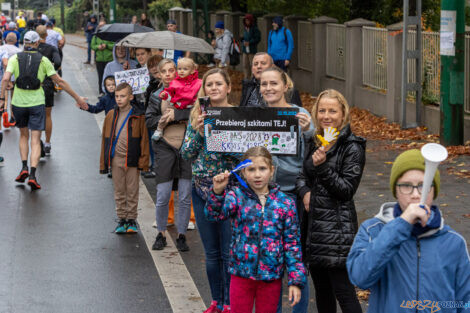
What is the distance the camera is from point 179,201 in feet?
27.2

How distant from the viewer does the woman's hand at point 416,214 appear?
3330 millimetres

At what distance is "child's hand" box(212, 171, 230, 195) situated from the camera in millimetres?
5285

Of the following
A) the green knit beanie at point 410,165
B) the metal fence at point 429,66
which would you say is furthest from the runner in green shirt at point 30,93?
A: the green knit beanie at point 410,165

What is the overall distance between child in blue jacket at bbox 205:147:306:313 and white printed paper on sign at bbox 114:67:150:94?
17.8 ft

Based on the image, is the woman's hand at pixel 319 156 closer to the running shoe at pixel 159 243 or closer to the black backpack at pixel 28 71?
the running shoe at pixel 159 243

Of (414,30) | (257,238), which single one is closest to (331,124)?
(257,238)

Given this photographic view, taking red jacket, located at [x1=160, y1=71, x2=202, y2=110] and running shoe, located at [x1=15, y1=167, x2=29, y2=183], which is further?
running shoe, located at [x1=15, y1=167, x2=29, y2=183]

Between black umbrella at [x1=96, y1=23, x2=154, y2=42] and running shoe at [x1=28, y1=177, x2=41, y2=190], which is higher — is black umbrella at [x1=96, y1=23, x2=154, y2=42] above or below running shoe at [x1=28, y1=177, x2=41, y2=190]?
above

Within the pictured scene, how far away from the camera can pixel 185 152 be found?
650 centimetres

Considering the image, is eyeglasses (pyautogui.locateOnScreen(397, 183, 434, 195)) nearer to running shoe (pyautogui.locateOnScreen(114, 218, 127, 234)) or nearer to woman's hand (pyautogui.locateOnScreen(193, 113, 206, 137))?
woman's hand (pyautogui.locateOnScreen(193, 113, 206, 137))

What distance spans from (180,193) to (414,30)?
31.5 ft

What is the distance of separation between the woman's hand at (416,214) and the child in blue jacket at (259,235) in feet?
5.95

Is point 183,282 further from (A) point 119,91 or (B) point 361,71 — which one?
(B) point 361,71

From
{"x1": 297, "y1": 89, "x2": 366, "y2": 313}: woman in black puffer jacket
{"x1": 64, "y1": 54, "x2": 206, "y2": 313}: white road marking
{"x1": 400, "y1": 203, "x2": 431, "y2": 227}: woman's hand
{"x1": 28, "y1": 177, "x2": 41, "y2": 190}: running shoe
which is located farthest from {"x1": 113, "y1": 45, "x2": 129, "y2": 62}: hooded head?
{"x1": 400, "y1": 203, "x2": 431, "y2": 227}: woman's hand
